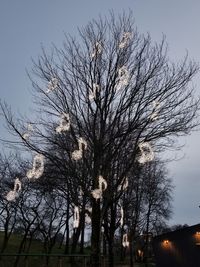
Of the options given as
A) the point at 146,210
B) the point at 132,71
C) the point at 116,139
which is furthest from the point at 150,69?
the point at 146,210

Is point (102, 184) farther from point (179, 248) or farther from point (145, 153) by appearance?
point (179, 248)

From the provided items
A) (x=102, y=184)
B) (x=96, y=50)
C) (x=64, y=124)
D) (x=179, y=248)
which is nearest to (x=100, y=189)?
(x=102, y=184)

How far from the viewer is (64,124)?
12.4 meters

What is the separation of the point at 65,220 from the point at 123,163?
19292mm

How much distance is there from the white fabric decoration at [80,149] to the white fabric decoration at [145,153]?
1.85m

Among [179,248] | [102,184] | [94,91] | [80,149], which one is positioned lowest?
[102,184]

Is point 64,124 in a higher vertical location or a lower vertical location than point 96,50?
lower

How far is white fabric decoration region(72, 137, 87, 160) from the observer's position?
12.0 metres

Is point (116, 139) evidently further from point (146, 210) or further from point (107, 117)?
point (146, 210)

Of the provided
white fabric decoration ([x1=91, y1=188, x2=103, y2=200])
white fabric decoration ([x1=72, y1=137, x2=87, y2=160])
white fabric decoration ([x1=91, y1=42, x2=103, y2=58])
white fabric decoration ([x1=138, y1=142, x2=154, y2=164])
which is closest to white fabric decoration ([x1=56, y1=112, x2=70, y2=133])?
white fabric decoration ([x1=72, y1=137, x2=87, y2=160])

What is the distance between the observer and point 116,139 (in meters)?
12.3

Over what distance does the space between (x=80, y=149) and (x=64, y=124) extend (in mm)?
1069

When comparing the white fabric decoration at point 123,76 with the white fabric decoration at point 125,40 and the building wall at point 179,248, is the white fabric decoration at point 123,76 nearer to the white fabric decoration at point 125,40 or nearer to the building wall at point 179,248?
the white fabric decoration at point 125,40

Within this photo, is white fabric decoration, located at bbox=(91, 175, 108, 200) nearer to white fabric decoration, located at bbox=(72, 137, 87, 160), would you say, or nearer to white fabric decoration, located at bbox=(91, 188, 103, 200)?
white fabric decoration, located at bbox=(91, 188, 103, 200)
